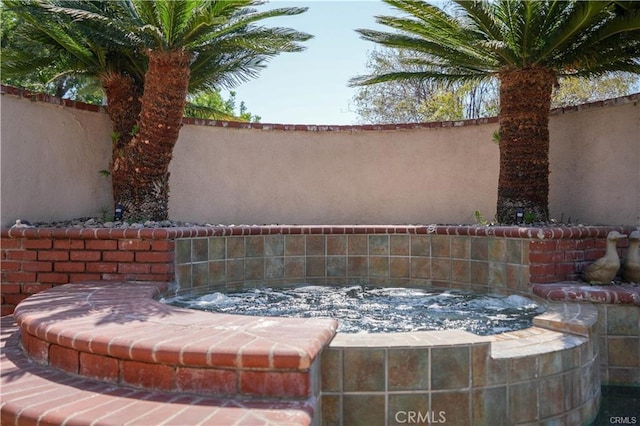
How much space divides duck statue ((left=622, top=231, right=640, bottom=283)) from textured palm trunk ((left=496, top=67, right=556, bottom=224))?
1167 millimetres

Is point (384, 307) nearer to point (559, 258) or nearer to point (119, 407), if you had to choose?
point (559, 258)

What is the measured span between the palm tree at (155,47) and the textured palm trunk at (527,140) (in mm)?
2299

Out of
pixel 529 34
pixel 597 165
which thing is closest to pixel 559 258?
pixel 597 165

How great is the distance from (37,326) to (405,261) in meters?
3.61

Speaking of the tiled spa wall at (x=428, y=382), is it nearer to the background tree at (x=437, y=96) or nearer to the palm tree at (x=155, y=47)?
the palm tree at (x=155, y=47)

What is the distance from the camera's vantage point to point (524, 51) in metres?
4.85

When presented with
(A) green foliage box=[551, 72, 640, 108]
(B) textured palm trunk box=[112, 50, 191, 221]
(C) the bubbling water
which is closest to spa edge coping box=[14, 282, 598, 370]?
(C) the bubbling water

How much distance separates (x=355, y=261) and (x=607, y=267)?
93.6 inches

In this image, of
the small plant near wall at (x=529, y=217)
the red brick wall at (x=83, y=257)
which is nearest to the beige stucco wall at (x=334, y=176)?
the small plant near wall at (x=529, y=217)

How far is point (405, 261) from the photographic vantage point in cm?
521

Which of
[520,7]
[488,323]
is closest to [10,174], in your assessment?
[488,323]

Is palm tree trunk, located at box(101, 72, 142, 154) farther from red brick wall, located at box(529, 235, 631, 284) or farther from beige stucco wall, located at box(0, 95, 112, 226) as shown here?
red brick wall, located at box(529, 235, 631, 284)

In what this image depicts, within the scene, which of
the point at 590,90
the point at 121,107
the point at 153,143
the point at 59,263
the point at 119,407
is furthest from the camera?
the point at 590,90

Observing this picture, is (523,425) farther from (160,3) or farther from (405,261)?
(160,3)
